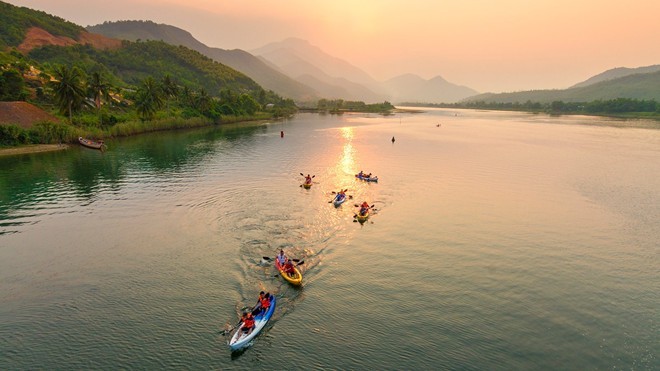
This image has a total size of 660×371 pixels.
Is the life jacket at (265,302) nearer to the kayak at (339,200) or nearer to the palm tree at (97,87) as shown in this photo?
the kayak at (339,200)

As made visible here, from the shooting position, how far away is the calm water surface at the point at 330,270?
83.8ft

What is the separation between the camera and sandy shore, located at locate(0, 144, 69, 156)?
3351 inches

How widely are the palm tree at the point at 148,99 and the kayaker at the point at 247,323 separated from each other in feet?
411

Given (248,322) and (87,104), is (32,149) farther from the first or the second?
(248,322)

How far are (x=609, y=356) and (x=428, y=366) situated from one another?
44.8ft

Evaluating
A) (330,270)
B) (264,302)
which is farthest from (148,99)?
(264,302)

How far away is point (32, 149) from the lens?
296 feet

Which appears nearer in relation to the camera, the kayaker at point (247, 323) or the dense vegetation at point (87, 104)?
the kayaker at point (247, 323)

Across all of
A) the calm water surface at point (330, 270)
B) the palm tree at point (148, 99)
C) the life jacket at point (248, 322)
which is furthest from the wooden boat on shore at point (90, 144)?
the life jacket at point (248, 322)

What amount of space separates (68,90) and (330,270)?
110 meters

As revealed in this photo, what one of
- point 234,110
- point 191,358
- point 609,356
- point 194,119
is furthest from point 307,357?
point 234,110

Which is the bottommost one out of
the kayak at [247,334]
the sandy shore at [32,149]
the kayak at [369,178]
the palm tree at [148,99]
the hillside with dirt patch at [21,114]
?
the kayak at [247,334]

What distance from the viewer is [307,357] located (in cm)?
2450

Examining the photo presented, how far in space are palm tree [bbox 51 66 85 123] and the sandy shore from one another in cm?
1574
